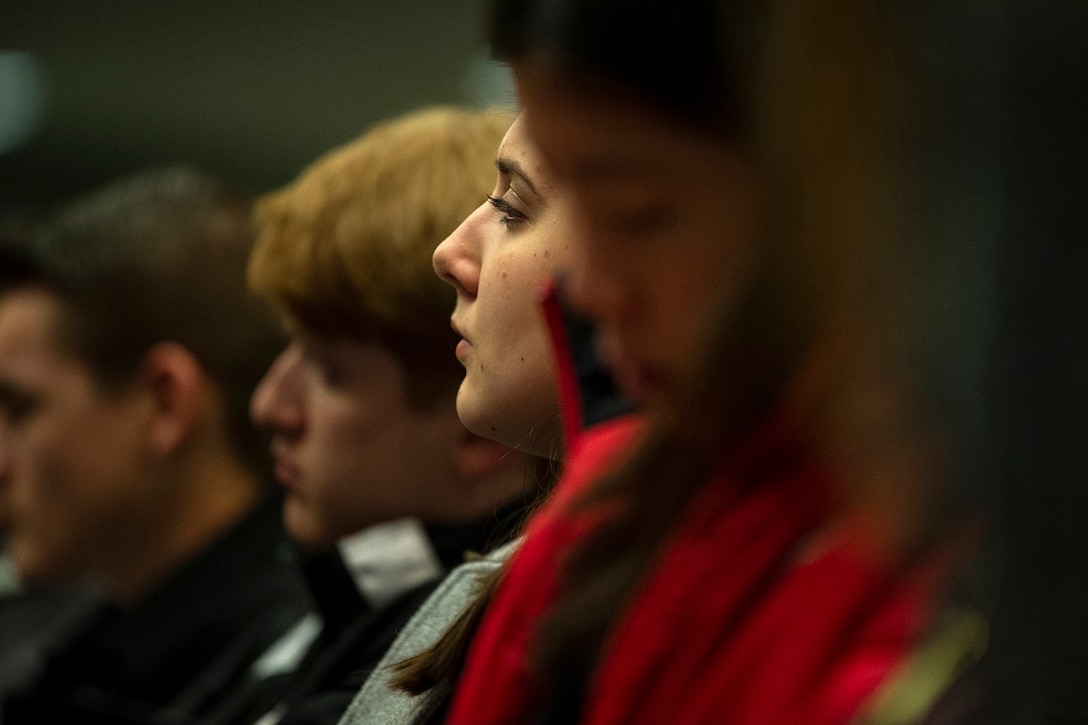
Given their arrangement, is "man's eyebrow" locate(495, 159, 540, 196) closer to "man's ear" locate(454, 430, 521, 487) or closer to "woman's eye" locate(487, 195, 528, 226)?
"woman's eye" locate(487, 195, 528, 226)

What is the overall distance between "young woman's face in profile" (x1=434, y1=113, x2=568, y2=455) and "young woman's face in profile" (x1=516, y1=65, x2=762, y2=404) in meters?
0.20

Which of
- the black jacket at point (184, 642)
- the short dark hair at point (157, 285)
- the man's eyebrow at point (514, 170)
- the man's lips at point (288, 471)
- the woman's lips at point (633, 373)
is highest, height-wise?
the man's eyebrow at point (514, 170)

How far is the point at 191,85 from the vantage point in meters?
3.11

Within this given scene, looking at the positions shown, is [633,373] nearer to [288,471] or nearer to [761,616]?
[761,616]

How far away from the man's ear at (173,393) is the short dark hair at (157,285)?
0.02m

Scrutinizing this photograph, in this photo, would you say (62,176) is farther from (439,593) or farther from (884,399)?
(884,399)

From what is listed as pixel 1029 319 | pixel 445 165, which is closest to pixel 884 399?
pixel 1029 319

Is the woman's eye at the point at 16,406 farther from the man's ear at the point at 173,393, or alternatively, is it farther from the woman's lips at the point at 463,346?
the woman's lips at the point at 463,346

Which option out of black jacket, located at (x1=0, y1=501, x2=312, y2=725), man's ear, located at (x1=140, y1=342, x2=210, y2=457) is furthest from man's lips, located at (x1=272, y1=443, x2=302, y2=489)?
man's ear, located at (x1=140, y1=342, x2=210, y2=457)

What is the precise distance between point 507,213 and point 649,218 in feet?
0.91

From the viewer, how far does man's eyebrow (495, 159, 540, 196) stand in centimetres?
78

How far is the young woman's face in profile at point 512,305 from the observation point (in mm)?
770

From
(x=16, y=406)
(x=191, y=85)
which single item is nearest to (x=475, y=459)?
(x=16, y=406)

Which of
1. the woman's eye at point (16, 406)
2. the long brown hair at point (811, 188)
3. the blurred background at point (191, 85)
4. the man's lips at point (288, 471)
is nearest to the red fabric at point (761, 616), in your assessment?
the long brown hair at point (811, 188)
